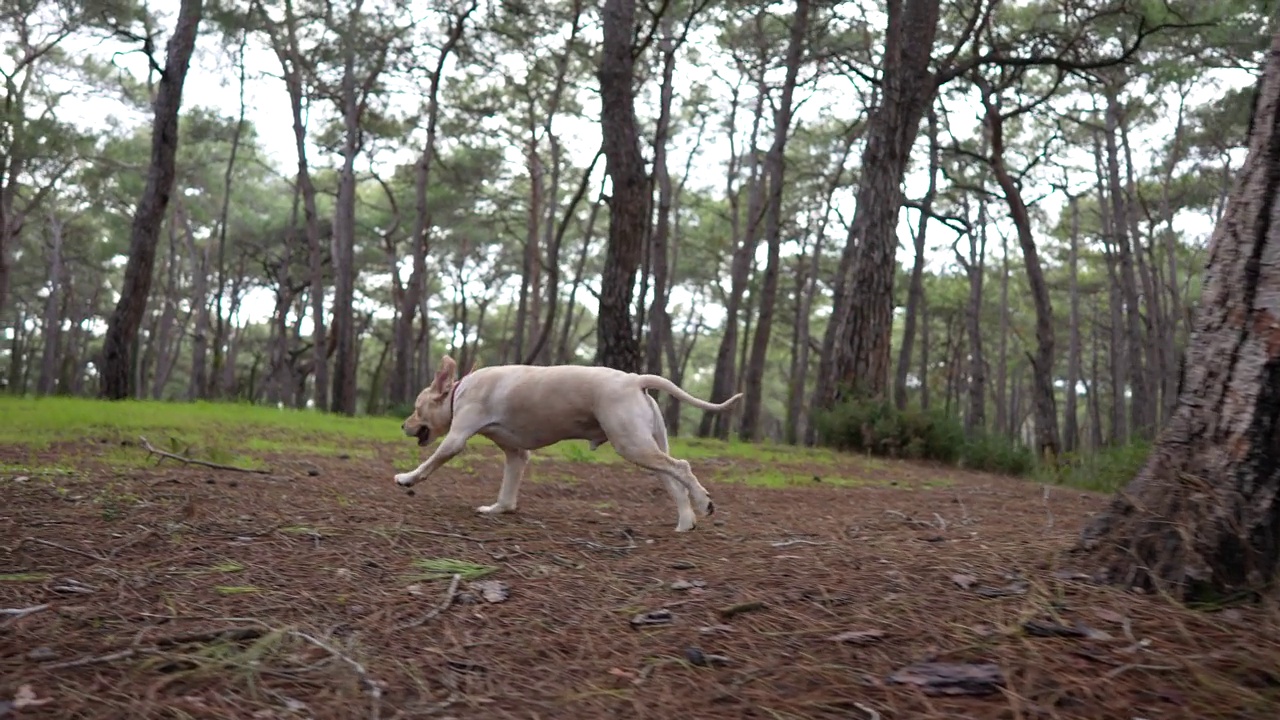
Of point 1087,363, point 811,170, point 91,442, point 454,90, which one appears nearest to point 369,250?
point 454,90

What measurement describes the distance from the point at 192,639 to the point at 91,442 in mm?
6108

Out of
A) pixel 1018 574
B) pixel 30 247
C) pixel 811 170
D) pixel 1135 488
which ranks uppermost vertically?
pixel 811 170

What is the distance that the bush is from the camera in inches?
481

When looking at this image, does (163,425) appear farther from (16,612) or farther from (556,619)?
(556,619)

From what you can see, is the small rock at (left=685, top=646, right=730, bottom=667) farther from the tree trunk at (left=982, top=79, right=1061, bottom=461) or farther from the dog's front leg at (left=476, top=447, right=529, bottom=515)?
the tree trunk at (left=982, top=79, right=1061, bottom=461)

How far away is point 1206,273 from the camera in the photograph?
9.68 ft

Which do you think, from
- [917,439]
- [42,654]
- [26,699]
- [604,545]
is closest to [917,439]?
[917,439]

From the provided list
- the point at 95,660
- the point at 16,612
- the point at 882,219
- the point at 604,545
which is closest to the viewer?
the point at 95,660

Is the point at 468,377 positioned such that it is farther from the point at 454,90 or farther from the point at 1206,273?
the point at 454,90

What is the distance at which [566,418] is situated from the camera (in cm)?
512

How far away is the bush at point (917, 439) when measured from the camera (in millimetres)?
12227

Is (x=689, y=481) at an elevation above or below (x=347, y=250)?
below

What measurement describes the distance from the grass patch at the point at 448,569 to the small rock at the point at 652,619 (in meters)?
0.74

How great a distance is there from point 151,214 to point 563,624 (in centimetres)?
1469
